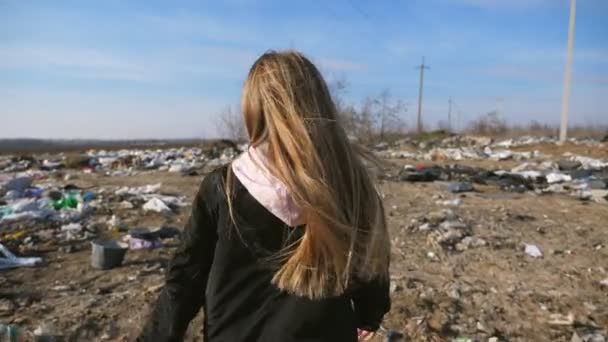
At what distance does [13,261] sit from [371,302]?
3864mm

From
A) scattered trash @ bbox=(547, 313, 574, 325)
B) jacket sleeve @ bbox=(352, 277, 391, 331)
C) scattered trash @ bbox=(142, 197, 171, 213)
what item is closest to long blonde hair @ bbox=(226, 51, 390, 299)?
jacket sleeve @ bbox=(352, 277, 391, 331)

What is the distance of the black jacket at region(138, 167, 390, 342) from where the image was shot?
50.2 inches

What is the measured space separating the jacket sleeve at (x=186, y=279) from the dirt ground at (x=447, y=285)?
164 cm

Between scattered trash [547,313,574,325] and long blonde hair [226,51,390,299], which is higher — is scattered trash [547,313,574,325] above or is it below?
below

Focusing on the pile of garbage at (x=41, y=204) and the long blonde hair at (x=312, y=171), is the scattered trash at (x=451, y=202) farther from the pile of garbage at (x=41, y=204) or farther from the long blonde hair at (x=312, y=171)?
the long blonde hair at (x=312, y=171)

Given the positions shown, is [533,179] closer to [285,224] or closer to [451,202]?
[451,202]

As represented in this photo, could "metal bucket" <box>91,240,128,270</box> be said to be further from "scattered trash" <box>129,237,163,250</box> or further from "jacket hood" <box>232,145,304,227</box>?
"jacket hood" <box>232,145,304,227</box>

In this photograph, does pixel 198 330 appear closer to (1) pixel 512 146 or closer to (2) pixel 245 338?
(2) pixel 245 338

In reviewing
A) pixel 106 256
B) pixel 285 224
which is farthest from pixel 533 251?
pixel 285 224

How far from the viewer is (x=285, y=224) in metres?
1.27

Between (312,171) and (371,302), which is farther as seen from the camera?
(371,302)

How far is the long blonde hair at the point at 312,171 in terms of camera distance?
121 cm

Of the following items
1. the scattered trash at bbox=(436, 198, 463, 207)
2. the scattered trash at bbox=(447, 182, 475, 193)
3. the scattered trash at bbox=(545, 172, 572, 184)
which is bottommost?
the scattered trash at bbox=(436, 198, 463, 207)

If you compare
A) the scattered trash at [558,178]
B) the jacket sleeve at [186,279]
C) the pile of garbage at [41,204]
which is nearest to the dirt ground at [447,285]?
the pile of garbage at [41,204]
